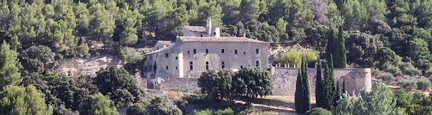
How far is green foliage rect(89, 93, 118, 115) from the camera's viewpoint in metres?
63.5

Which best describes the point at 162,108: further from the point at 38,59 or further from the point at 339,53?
the point at 339,53

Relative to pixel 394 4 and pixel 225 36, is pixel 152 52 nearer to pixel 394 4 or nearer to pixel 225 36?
pixel 225 36

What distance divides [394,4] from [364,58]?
12.5 m

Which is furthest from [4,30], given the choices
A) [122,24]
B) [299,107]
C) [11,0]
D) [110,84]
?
[299,107]

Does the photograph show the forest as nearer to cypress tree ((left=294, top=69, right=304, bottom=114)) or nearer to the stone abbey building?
the stone abbey building

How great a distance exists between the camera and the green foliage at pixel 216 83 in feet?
220

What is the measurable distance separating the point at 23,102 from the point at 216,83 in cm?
1308

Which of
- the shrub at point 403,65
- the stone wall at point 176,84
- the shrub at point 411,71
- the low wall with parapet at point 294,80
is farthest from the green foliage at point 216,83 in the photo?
the shrub at point 403,65

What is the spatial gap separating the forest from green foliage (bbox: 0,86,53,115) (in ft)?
0.21

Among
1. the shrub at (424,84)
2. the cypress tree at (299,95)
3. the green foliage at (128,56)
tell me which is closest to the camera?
the cypress tree at (299,95)

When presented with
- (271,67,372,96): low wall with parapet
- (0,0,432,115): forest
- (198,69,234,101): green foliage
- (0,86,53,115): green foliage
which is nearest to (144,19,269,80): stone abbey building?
(0,0,432,115): forest

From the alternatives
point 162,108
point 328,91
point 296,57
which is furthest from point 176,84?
point 328,91

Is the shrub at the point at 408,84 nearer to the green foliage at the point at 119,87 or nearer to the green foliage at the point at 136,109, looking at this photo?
the green foliage at the point at 119,87

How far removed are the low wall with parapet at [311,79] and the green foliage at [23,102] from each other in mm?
17035
